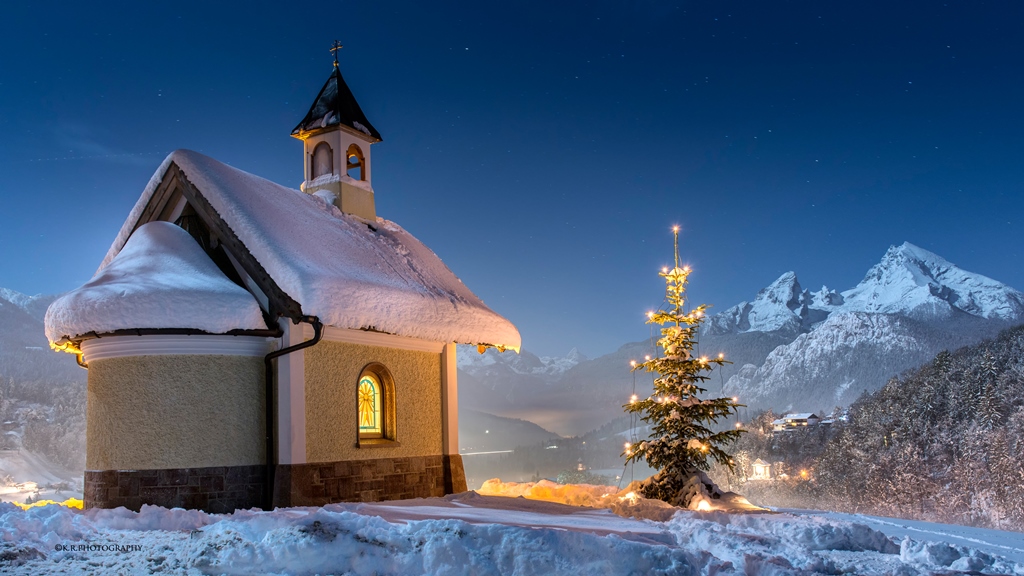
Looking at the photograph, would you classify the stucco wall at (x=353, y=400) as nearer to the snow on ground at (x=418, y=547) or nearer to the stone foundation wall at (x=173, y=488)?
the stone foundation wall at (x=173, y=488)

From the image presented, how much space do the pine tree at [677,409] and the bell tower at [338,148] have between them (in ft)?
19.9

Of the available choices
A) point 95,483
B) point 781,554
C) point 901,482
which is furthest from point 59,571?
point 901,482

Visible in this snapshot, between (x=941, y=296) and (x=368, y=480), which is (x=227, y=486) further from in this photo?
(x=941, y=296)

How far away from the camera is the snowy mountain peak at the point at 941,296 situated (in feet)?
428

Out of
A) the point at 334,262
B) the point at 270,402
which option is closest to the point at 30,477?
the point at 270,402

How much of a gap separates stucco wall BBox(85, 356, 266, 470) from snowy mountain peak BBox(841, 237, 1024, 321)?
11298 centimetres

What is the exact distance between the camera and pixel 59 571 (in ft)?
24.3

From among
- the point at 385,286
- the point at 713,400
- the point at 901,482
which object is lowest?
the point at 901,482

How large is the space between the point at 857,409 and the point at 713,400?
4720 centimetres

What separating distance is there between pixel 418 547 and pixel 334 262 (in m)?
5.75

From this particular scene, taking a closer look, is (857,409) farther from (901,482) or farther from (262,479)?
(262,479)

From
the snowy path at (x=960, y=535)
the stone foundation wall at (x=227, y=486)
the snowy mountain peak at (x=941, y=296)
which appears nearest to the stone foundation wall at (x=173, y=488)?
the stone foundation wall at (x=227, y=486)

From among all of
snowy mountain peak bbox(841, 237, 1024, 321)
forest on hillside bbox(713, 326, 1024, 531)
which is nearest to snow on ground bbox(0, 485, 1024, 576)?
forest on hillside bbox(713, 326, 1024, 531)

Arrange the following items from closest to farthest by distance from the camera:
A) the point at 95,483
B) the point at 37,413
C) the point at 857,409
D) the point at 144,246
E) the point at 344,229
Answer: the point at 95,483 → the point at 144,246 → the point at 344,229 → the point at 857,409 → the point at 37,413
